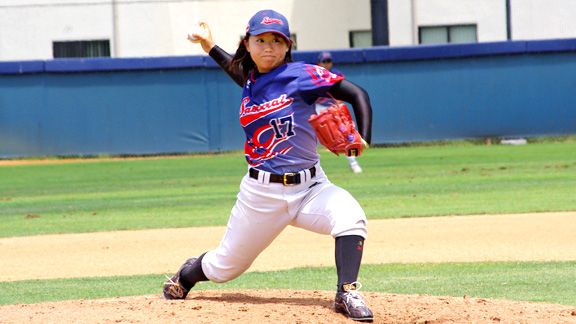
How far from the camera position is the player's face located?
5.63 meters

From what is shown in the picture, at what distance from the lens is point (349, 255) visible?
18.0 feet

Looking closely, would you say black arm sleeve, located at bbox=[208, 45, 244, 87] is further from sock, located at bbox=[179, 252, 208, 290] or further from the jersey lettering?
sock, located at bbox=[179, 252, 208, 290]

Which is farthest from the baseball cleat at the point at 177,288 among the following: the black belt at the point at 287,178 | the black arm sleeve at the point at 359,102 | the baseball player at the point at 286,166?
the black arm sleeve at the point at 359,102

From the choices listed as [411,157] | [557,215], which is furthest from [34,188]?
[557,215]

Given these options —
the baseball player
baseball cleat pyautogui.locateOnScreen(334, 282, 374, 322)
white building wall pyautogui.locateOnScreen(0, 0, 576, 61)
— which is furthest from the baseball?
white building wall pyautogui.locateOnScreen(0, 0, 576, 61)

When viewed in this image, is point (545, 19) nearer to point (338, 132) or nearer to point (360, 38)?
point (360, 38)

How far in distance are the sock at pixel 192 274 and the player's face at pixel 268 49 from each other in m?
1.25

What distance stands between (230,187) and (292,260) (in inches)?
283

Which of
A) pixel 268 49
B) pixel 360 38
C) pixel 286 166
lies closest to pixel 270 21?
pixel 268 49

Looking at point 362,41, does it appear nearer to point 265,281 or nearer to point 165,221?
point 165,221

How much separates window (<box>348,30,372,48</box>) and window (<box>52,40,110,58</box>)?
6469 mm

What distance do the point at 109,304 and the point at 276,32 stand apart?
1836 mm

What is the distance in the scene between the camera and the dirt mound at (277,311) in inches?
217

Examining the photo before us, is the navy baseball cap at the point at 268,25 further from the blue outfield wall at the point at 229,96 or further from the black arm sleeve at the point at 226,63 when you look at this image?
the blue outfield wall at the point at 229,96
